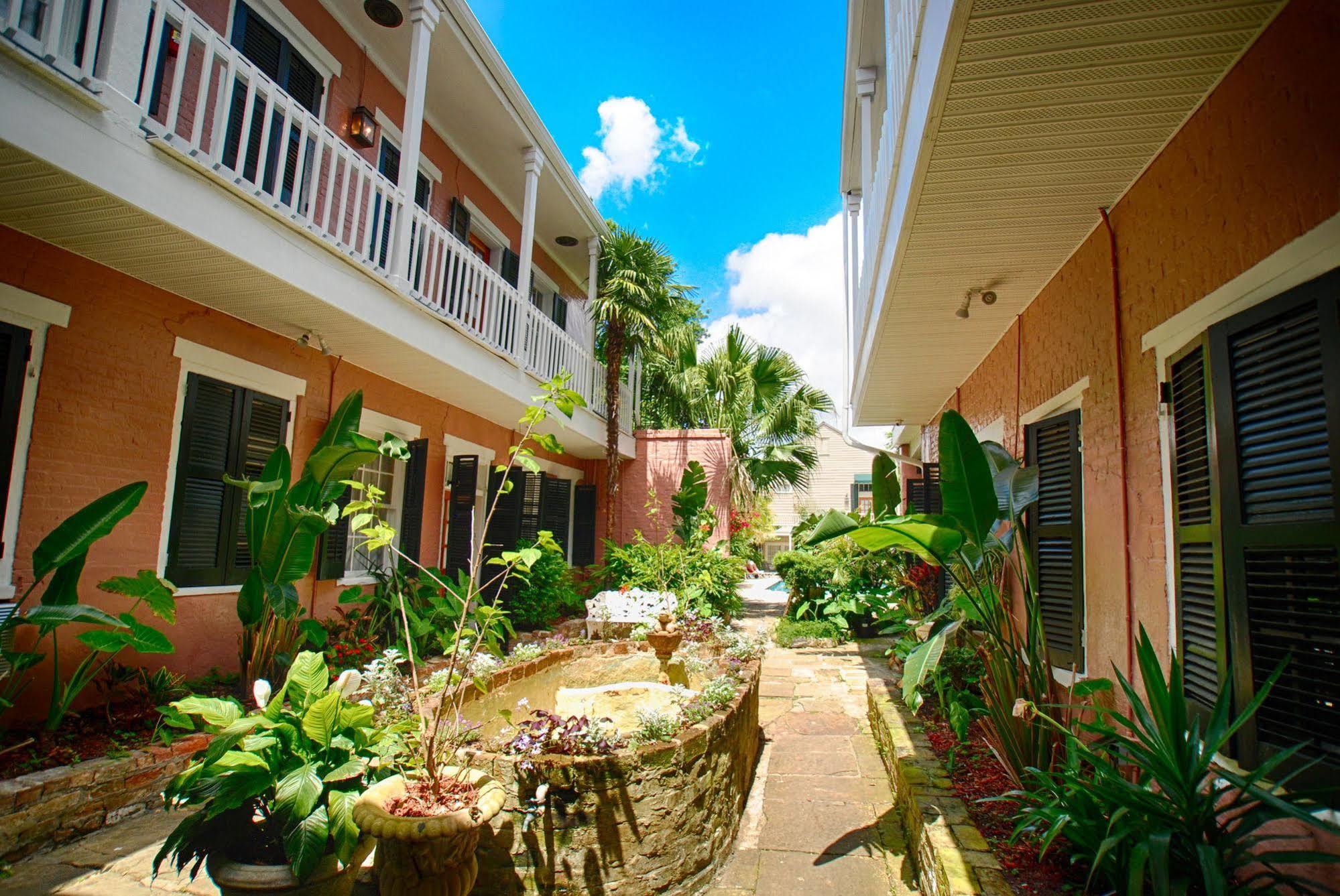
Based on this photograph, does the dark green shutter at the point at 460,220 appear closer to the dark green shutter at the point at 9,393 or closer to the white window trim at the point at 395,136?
the white window trim at the point at 395,136

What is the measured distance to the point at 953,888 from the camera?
2.70m

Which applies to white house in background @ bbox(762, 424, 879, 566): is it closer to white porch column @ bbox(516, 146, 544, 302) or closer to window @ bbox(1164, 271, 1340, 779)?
white porch column @ bbox(516, 146, 544, 302)

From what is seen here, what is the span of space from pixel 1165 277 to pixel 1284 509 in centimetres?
132

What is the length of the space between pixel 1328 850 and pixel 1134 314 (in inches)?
93.4

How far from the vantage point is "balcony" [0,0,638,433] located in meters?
3.47

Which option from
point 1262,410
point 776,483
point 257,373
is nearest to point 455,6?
point 257,373

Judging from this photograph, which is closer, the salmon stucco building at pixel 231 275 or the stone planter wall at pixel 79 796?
the stone planter wall at pixel 79 796

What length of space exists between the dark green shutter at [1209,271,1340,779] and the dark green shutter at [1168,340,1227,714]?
0.11 meters

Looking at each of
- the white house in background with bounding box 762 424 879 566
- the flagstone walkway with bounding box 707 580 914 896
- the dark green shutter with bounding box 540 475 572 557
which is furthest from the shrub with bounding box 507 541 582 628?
the white house in background with bounding box 762 424 879 566

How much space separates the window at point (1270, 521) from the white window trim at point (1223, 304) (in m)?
0.07

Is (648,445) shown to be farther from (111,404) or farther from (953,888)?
(953,888)

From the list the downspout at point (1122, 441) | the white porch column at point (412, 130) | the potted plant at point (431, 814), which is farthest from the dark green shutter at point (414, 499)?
the downspout at point (1122, 441)

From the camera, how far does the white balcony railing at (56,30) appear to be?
3.06m

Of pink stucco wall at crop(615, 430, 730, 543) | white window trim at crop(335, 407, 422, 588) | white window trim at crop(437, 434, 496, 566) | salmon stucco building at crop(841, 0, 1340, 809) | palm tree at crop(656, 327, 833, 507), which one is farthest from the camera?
palm tree at crop(656, 327, 833, 507)
